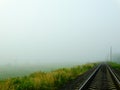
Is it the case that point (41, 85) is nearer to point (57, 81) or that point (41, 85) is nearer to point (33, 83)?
point (33, 83)

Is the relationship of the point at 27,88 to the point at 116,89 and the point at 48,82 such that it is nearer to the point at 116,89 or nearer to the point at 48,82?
the point at 48,82

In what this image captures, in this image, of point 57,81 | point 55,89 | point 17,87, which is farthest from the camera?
point 57,81

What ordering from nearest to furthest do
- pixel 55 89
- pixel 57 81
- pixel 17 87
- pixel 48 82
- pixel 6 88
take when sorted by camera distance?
pixel 6 88, pixel 17 87, pixel 55 89, pixel 48 82, pixel 57 81

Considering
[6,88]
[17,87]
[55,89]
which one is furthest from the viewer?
[55,89]

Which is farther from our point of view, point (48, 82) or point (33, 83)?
point (48, 82)

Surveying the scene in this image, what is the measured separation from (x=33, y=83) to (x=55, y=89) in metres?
1.40

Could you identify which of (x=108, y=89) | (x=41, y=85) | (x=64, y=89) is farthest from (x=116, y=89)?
(x=41, y=85)

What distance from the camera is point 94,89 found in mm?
14016

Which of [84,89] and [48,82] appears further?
[48,82]

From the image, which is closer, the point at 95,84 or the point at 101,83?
the point at 95,84

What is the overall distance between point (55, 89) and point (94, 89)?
2407mm

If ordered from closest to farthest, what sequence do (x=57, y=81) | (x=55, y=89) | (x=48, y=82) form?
(x=55, y=89)
(x=48, y=82)
(x=57, y=81)

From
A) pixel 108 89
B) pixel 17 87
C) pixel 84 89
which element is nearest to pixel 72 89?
pixel 84 89

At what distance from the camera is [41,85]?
15.8 m
